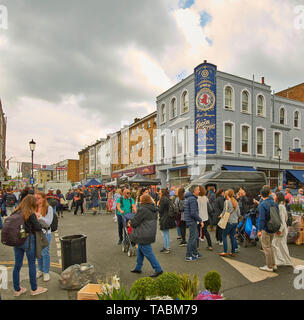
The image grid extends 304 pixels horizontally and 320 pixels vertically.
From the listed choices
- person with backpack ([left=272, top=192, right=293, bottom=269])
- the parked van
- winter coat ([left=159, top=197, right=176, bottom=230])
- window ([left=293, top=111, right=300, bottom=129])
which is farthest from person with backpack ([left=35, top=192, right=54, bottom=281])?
window ([left=293, top=111, right=300, bottom=129])

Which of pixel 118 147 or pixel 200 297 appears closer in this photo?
pixel 200 297

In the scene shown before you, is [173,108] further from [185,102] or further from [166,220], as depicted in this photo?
[166,220]

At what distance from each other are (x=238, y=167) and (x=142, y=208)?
18.1m

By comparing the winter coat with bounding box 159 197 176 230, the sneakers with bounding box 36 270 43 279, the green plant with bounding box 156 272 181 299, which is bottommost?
the sneakers with bounding box 36 270 43 279

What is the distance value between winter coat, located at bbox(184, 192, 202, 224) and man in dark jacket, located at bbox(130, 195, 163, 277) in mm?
1422

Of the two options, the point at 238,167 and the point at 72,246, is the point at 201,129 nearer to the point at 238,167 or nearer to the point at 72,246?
the point at 238,167

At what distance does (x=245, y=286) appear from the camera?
4.73 m

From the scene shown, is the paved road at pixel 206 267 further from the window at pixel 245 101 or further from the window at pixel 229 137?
the window at pixel 245 101

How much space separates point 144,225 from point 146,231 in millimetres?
138

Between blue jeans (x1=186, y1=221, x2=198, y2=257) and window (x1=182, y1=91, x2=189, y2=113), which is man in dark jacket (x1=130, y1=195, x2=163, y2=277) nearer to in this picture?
blue jeans (x1=186, y1=221, x2=198, y2=257)

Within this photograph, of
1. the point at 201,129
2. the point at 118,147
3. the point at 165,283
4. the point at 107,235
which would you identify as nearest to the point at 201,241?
the point at 107,235

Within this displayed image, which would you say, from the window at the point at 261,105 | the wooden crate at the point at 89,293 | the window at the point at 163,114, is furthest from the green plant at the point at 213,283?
the window at the point at 163,114

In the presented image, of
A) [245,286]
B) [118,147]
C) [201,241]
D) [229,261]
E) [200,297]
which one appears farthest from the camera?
[118,147]

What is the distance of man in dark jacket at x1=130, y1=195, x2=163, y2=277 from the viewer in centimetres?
510
